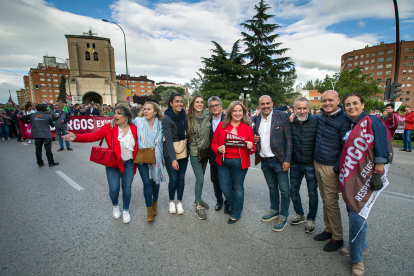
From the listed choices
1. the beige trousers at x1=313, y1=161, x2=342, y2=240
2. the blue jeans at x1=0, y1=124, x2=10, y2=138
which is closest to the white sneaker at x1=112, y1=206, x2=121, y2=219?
the beige trousers at x1=313, y1=161, x2=342, y2=240

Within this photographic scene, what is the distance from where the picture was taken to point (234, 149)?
312cm

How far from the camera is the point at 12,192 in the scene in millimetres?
4500

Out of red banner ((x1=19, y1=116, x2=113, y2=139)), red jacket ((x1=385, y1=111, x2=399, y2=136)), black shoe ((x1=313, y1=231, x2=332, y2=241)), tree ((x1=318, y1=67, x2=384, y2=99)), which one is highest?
tree ((x1=318, y1=67, x2=384, y2=99))

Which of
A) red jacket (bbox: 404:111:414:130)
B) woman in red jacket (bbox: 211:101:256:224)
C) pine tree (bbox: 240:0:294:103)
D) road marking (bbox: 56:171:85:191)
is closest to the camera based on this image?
woman in red jacket (bbox: 211:101:256:224)

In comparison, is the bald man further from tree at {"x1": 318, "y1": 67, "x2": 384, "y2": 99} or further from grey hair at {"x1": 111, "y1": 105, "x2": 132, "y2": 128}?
tree at {"x1": 318, "y1": 67, "x2": 384, "y2": 99}

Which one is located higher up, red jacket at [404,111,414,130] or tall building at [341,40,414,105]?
tall building at [341,40,414,105]

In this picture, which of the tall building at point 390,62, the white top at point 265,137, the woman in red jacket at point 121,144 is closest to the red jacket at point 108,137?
the woman in red jacket at point 121,144

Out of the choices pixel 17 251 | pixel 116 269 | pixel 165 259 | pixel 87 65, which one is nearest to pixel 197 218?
pixel 165 259

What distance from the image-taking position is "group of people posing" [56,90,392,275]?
2646mm

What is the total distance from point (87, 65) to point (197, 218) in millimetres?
61354

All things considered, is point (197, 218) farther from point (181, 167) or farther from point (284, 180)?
point (284, 180)

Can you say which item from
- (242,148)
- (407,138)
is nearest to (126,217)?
(242,148)

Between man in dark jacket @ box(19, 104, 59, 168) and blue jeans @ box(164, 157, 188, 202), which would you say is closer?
blue jeans @ box(164, 157, 188, 202)

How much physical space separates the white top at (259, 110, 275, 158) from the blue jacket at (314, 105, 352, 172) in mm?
680
